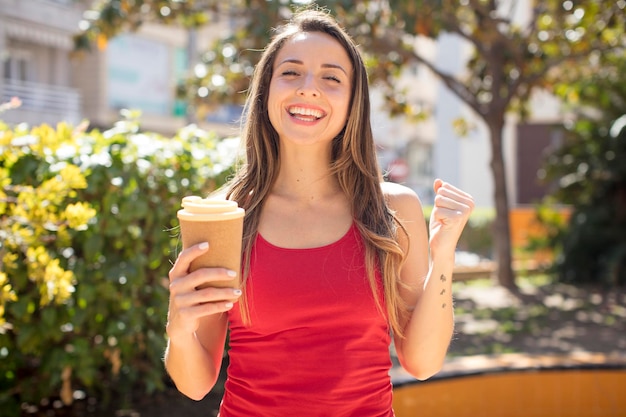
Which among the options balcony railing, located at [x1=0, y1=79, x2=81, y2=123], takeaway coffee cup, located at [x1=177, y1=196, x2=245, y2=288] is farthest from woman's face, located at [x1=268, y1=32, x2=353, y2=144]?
balcony railing, located at [x1=0, y1=79, x2=81, y2=123]

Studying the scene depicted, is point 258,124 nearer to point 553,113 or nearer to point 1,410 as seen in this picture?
point 1,410

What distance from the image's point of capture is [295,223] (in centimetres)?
201

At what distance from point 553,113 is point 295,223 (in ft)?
76.3

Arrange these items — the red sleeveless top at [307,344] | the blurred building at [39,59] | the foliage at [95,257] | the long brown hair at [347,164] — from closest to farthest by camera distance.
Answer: the red sleeveless top at [307,344], the long brown hair at [347,164], the foliage at [95,257], the blurred building at [39,59]

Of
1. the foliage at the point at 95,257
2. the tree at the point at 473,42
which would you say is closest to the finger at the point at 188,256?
the foliage at the point at 95,257

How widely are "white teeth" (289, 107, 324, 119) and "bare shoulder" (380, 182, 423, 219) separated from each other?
317 mm

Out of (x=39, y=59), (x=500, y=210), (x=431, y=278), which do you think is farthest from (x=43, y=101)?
(x=431, y=278)

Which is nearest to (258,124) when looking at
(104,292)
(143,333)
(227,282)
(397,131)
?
(227,282)

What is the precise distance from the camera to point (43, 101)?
66.4 ft

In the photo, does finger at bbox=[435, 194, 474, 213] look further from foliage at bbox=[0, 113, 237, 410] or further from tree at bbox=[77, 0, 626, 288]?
tree at bbox=[77, 0, 626, 288]

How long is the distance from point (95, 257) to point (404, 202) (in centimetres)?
212

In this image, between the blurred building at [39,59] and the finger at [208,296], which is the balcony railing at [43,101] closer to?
the blurred building at [39,59]

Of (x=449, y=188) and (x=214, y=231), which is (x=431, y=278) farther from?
(x=214, y=231)

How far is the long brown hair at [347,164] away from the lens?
1947 millimetres
